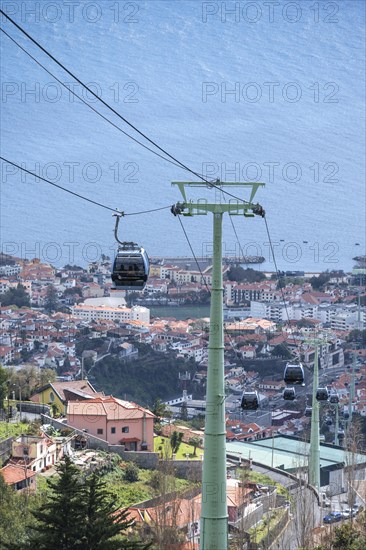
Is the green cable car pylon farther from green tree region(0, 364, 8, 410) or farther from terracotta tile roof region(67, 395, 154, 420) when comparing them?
green tree region(0, 364, 8, 410)

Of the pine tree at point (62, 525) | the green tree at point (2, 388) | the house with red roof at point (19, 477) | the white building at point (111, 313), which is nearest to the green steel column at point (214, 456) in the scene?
the pine tree at point (62, 525)

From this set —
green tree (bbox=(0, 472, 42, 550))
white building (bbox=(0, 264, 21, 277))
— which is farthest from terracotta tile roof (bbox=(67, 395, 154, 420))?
white building (bbox=(0, 264, 21, 277))

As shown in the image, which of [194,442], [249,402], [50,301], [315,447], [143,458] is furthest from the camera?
[50,301]

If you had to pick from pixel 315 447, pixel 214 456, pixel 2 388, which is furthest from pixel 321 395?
pixel 214 456

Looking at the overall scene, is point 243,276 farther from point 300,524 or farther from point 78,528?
point 78,528

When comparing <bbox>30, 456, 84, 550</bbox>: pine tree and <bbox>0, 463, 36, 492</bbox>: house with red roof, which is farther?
<bbox>0, 463, 36, 492</bbox>: house with red roof
